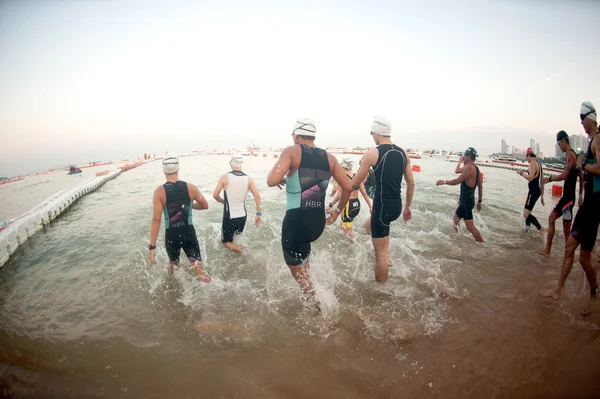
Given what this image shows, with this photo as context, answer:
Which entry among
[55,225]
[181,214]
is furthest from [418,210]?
[55,225]

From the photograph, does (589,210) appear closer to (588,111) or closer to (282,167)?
(588,111)

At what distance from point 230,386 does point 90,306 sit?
9.43ft

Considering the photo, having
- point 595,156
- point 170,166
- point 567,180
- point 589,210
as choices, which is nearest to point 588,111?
point 595,156

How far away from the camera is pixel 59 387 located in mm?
2490

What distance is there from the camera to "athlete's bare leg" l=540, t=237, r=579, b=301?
3.28 m

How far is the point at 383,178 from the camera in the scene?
3811 millimetres

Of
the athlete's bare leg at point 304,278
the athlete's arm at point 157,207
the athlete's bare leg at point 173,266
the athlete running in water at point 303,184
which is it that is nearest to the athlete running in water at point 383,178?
the athlete running in water at point 303,184

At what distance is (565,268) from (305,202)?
3619mm

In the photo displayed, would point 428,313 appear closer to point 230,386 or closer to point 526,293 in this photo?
point 526,293

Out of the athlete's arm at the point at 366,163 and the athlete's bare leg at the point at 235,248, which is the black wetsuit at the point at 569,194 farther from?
the athlete's bare leg at the point at 235,248

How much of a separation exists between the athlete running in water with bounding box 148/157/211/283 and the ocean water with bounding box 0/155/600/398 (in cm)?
59

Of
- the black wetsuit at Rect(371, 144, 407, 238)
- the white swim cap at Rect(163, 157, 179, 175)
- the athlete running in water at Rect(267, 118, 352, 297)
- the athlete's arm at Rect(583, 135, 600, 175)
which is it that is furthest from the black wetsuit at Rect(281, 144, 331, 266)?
the athlete's arm at Rect(583, 135, 600, 175)

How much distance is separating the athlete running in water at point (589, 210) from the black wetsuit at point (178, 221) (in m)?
5.13

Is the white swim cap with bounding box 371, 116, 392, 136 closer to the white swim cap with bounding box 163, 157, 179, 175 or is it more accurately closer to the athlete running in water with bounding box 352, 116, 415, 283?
the athlete running in water with bounding box 352, 116, 415, 283
